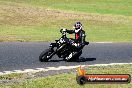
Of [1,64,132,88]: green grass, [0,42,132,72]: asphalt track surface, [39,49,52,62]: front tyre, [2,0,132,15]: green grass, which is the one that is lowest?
[2,0,132,15]: green grass

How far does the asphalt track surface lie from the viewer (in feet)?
58.8

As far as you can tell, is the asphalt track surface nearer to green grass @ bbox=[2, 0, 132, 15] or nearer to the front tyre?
the front tyre

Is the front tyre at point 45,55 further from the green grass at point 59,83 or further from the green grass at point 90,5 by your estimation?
the green grass at point 90,5

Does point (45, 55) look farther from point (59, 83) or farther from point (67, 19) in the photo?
point (67, 19)

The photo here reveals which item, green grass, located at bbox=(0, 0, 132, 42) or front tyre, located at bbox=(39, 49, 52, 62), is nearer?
front tyre, located at bbox=(39, 49, 52, 62)

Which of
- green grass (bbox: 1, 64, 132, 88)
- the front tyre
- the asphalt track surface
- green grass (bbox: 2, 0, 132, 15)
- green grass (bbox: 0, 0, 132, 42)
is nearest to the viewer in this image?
green grass (bbox: 1, 64, 132, 88)

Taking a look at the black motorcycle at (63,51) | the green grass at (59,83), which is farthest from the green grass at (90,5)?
the green grass at (59,83)

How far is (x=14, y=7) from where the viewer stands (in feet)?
158

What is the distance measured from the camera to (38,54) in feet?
68.0

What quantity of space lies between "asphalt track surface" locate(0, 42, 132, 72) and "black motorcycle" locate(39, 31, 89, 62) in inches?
11.3

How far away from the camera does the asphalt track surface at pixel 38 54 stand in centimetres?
1793

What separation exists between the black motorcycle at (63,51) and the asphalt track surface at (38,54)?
287mm

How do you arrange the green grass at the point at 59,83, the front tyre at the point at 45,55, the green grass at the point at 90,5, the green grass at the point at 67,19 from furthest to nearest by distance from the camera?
the green grass at the point at 90,5 < the green grass at the point at 67,19 < the front tyre at the point at 45,55 < the green grass at the point at 59,83

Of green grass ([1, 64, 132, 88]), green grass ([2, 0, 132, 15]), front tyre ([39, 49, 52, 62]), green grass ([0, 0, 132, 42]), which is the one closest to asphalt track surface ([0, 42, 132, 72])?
front tyre ([39, 49, 52, 62])
